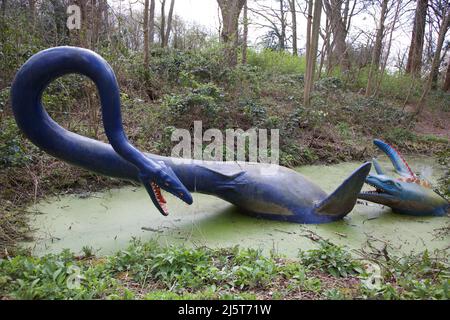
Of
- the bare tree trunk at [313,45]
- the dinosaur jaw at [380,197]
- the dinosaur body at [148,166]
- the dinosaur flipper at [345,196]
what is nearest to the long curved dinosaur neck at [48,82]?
the dinosaur body at [148,166]

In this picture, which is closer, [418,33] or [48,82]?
[48,82]

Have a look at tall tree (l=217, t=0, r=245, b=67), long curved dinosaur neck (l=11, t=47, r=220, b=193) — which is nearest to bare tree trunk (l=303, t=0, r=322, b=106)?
tall tree (l=217, t=0, r=245, b=67)

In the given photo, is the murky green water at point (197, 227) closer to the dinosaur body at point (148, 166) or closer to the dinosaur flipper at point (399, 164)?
the dinosaur body at point (148, 166)

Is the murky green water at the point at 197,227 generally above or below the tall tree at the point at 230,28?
below

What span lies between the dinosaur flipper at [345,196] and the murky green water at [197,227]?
5.7 inches

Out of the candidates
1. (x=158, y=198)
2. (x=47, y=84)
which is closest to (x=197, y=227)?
(x=158, y=198)

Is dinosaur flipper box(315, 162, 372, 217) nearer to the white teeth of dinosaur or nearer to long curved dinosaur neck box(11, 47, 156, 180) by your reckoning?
the white teeth of dinosaur

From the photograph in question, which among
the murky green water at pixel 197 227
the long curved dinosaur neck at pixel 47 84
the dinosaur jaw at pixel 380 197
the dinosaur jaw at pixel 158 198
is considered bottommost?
the murky green water at pixel 197 227

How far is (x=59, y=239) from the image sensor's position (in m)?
3.49

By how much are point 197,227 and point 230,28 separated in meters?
6.38

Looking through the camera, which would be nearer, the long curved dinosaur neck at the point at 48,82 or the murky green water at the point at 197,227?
the long curved dinosaur neck at the point at 48,82

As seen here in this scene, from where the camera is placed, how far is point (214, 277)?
101 inches

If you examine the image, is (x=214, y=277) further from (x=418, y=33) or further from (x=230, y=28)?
(x=418, y=33)

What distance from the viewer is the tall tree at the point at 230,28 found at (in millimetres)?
8492
